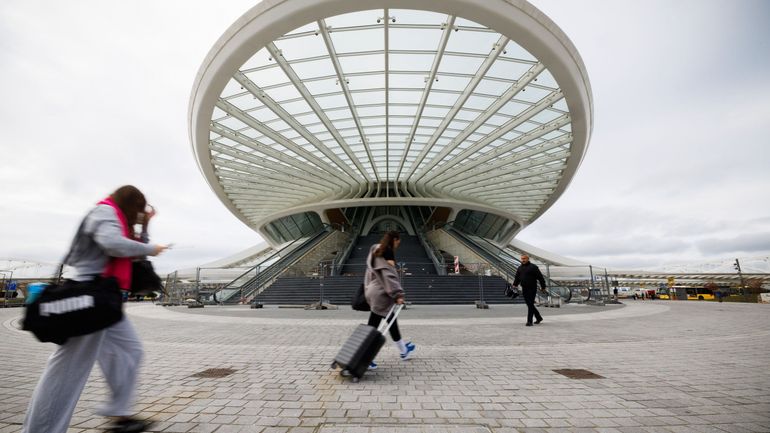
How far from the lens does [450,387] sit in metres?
3.34

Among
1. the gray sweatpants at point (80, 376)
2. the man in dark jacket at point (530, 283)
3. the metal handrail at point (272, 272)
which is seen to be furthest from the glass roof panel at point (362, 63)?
the gray sweatpants at point (80, 376)

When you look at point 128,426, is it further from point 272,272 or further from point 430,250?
point 430,250

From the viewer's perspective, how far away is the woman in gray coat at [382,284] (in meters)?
4.04

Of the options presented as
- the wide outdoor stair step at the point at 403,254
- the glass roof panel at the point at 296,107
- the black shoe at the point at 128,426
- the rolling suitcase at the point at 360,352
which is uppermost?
the glass roof panel at the point at 296,107

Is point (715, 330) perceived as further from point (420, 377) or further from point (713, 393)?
point (420, 377)

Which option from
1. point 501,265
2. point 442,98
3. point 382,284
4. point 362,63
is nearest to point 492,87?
point 442,98

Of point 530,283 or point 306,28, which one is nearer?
point 530,283

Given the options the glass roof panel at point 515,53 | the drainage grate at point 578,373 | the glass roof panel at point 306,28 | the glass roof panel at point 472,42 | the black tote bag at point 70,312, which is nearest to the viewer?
the black tote bag at point 70,312

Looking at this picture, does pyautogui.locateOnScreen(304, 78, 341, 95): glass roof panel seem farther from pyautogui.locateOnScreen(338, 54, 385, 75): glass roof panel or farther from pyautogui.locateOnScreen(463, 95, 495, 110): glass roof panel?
pyautogui.locateOnScreen(463, 95, 495, 110): glass roof panel

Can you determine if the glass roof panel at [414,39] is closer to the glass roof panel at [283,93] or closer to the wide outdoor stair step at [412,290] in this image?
the glass roof panel at [283,93]

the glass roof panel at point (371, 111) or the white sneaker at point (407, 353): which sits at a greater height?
the glass roof panel at point (371, 111)

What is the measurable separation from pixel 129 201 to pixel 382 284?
258cm

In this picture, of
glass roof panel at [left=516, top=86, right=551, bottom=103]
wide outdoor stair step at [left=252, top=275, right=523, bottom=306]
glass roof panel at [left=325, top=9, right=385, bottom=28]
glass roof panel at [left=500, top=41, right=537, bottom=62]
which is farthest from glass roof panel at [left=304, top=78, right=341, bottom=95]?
wide outdoor stair step at [left=252, top=275, right=523, bottom=306]

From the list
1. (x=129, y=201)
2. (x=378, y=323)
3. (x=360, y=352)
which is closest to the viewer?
(x=129, y=201)
